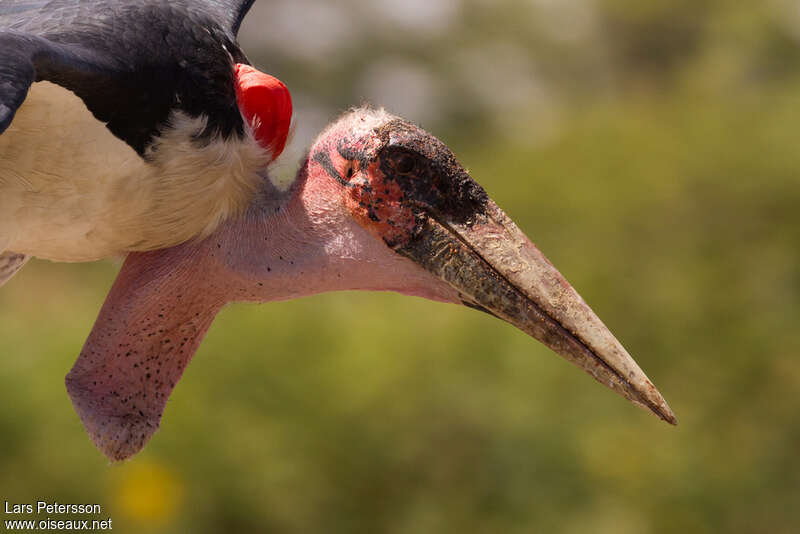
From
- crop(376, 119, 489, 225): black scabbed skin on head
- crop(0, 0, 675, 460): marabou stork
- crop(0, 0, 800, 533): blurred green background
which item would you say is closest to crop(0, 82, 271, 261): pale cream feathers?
crop(0, 0, 675, 460): marabou stork

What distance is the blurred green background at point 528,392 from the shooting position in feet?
20.9

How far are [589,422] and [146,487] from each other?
2.90 metres

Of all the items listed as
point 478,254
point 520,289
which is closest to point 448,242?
point 478,254

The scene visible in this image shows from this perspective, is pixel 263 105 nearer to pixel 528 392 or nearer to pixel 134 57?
pixel 134 57

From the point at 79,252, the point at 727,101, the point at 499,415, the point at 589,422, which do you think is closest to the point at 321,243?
the point at 79,252

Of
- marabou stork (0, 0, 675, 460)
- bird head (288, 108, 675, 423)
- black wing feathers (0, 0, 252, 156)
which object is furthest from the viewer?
bird head (288, 108, 675, 423)

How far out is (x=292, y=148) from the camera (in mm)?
2875

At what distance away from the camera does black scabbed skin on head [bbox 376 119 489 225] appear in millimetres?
2506

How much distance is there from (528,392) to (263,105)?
4.46 metres

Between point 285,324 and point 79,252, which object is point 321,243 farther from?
point 285,324

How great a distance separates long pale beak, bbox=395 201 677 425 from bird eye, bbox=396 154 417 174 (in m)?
0.11

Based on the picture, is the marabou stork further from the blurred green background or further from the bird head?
the blurred green background

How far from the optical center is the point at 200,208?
2.60m

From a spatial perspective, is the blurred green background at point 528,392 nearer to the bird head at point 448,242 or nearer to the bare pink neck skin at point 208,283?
the bare pink neck skin at point 208,283
